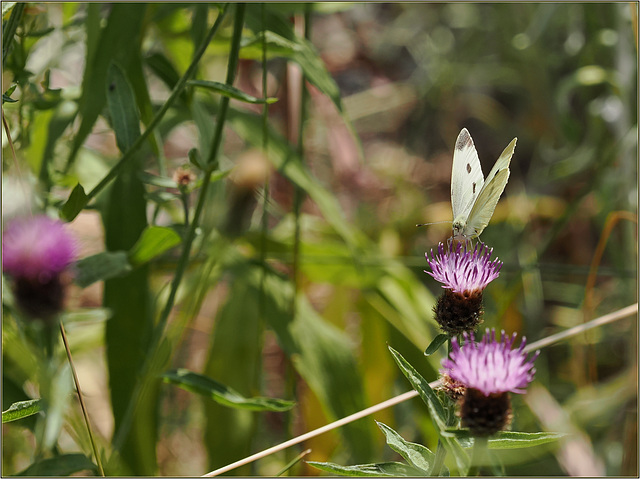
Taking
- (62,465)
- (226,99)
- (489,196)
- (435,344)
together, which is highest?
(226,99)

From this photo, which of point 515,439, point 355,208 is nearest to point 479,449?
point 515,439

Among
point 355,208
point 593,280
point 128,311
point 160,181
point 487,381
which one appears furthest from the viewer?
point 355,208

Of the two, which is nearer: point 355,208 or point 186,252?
point 186,252

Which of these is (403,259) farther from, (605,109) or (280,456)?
(605,109)

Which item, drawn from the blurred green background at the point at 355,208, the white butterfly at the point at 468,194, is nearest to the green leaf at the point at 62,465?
the blurred green background at the point at 355,208

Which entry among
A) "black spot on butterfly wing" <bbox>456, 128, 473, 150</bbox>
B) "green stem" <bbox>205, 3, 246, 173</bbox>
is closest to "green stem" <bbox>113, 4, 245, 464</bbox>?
"green stem" <bbox>205, 3, 246, 173</bbox>

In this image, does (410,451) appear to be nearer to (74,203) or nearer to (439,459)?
(439,459)

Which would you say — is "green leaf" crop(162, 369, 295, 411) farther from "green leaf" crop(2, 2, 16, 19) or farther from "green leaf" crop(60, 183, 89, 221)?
"green leaf" crop(2, 2, 16, 19)
